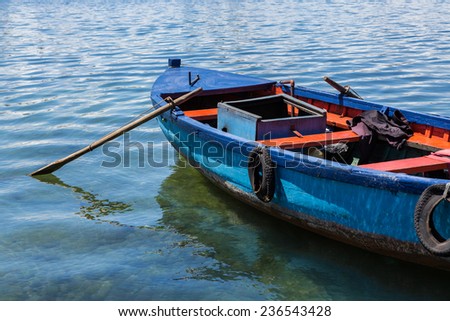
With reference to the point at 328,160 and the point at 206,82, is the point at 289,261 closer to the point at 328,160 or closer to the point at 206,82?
the point at 328,160

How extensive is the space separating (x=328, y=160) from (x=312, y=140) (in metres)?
0.73

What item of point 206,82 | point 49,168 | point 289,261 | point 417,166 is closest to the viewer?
point 417,166

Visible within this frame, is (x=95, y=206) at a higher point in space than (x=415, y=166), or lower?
lower

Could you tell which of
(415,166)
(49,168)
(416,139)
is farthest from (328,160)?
(49,168)

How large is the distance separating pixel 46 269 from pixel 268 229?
3.13m

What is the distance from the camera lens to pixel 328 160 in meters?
7.80

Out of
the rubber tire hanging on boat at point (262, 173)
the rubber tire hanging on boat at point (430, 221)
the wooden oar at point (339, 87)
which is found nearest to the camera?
the rubber tire hanging on boat at point (430, 221)

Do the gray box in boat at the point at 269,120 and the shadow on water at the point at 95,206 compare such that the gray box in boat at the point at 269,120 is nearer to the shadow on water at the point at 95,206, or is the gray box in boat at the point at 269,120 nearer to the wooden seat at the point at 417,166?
the wooden seat at the point at 417,166

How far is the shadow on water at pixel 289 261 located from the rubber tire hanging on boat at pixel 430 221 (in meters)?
0.98

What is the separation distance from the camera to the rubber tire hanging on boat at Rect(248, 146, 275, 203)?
7.56 metres

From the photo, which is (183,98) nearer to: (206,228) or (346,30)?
(206,228)

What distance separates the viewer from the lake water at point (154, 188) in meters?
7.07

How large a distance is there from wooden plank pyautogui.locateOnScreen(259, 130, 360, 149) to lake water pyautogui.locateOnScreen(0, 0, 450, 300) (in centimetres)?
119

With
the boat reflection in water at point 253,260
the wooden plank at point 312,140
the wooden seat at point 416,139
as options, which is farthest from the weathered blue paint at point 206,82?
the wooden plank at point 312,140
